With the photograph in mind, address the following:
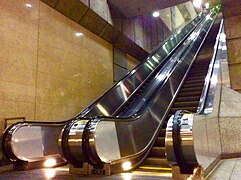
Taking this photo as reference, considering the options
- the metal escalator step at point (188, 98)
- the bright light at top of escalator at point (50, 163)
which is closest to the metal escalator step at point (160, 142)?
the metal escalator step at point (188, 98)

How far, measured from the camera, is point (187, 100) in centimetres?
619

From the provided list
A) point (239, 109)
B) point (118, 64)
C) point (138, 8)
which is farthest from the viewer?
point (118, 64)

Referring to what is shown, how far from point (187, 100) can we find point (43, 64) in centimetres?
360

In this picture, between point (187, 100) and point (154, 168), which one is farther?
point (187, 100)

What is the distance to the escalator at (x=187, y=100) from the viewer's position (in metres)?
4.19

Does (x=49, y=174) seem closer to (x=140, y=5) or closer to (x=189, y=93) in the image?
(x=189, y=93)

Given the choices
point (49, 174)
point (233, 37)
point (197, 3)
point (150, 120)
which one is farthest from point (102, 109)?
point (197, 3)

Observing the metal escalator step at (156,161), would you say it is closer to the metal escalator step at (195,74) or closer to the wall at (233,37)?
the wall at (233,37)

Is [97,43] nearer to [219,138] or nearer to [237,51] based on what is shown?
[237,51]

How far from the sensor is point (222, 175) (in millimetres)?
3211

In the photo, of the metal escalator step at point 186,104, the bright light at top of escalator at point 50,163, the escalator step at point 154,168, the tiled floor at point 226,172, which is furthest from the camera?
the metal escalator step at point 186,104

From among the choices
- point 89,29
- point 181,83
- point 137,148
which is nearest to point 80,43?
point 89,29

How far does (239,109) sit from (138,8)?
4.85 m

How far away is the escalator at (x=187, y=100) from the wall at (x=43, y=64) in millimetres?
2558
